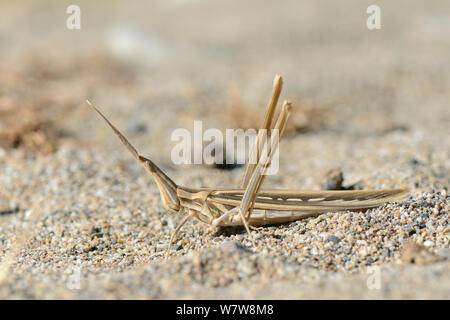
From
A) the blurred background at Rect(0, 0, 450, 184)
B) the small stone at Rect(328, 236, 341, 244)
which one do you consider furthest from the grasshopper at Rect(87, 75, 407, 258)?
the blurred background at Rect(0, 0, 450, 184)

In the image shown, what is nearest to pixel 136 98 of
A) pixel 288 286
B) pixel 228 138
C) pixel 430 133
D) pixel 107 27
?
pixel 228 138

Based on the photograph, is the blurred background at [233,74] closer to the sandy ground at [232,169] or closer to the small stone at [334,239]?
the sandy ground at [232,169]

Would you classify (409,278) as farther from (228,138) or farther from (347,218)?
(228,138)

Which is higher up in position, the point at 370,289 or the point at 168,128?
the point at 168,128

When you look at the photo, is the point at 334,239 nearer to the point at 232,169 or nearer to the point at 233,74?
the point at 232,169

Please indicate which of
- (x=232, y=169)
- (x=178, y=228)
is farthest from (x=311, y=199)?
(x=232, y=169)

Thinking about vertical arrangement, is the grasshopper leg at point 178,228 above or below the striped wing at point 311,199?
below

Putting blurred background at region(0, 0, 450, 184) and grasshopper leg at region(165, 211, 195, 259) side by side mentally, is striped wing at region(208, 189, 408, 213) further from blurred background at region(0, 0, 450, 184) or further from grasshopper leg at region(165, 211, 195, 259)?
blurred background at region(0, 0, 450, 184)

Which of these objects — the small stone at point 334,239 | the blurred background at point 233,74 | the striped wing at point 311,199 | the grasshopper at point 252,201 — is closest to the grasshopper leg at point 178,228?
the grasshopper at point 252,201
